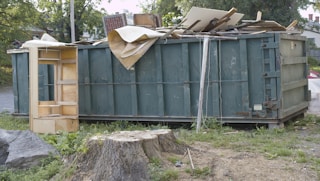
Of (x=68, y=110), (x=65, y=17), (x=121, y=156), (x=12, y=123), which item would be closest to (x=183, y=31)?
(x=68, y=110)

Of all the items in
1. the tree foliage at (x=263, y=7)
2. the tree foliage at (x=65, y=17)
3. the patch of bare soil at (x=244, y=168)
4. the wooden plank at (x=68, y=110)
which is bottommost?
the patch of bare soil at (x=244, y=168)

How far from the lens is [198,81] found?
930 cm

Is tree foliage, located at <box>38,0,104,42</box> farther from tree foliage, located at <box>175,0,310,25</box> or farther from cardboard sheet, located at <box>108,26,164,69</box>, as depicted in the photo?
cardboard sheet, located at <box>108,26,164,69</box>

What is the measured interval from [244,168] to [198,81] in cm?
420

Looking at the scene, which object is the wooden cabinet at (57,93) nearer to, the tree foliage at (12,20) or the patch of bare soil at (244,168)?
the patch of bare soil at (244,168)

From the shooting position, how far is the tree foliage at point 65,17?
122 feet

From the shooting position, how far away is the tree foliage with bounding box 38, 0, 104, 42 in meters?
37.2

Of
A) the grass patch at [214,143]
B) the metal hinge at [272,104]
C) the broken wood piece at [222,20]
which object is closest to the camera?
the grass patch at [214,143]

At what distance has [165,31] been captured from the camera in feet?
32.6

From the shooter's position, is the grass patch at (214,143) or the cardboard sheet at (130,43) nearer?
the grass patch at (214,143)

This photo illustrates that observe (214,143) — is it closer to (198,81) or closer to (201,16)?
(198,81)

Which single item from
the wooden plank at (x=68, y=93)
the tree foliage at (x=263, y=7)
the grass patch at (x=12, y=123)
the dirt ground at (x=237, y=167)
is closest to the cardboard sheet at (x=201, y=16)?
the wooden plank at (x=68, y=93)

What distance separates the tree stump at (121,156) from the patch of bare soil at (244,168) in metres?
0.39

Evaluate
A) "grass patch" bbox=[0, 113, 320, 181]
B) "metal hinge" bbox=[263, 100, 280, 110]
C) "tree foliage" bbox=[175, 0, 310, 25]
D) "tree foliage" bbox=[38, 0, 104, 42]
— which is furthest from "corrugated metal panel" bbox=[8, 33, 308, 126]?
"tree foliage" bbox=[38, 0, 104, 42]
